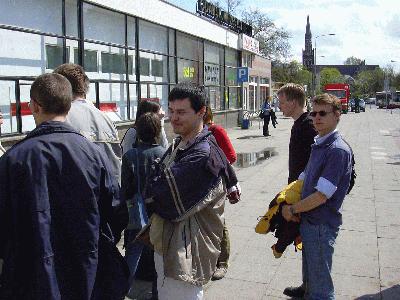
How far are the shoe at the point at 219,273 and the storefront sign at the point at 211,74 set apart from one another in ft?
60.5

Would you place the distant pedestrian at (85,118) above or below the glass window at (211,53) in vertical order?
below

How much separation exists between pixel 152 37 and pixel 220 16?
9.59m

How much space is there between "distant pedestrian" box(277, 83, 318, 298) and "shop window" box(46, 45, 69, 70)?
8.29 metres

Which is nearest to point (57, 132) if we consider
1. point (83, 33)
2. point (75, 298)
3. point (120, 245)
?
point (75, 298)

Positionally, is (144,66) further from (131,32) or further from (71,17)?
(71,17)

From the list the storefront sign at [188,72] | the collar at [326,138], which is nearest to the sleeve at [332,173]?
the collar at [326,138]

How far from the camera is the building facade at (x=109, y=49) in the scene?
33.2 ft

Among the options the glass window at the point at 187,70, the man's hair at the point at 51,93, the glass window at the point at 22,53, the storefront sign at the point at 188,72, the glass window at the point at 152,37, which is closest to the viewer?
the man's hair at the point at 51,93

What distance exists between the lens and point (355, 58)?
162625 millimetres

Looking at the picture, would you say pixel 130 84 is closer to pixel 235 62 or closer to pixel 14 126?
pixel 14 126

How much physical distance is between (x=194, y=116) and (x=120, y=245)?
3.34 m

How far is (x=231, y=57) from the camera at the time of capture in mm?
27953

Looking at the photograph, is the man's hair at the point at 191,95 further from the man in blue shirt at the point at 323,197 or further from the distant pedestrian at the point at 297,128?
the distant pedestrian at the point at 297,128

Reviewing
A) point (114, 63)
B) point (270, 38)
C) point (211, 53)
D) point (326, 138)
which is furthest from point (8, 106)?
point (270, 38)
